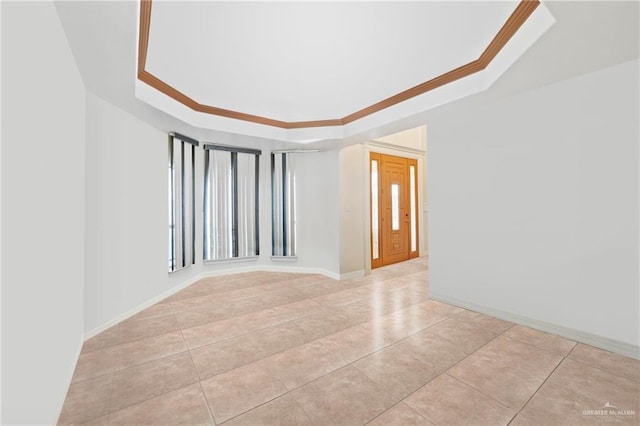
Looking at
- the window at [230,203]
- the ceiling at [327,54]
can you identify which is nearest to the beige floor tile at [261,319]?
the window at [230,203]

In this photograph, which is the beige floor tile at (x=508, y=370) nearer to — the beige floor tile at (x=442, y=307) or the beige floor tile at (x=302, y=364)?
the beige floor tile at (x=442, y=307)

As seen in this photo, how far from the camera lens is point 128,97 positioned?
2922 millimetres

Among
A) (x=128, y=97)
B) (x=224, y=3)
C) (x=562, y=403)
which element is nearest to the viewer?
(x=562, y=403)

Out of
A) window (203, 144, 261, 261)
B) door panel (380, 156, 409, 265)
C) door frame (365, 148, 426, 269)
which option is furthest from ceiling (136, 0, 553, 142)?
door panel (380, 156, 409, 265)

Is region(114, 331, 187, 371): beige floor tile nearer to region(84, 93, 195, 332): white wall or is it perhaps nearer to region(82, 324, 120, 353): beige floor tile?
region(82, 324, 120, 353): beige floor tile

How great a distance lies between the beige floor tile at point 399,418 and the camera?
5.37 ft

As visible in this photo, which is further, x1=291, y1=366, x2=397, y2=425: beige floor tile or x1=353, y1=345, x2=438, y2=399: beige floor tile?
x1=353, y1=345, x2=438, y2=399: beige floor tile

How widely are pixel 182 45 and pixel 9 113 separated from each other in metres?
1.79

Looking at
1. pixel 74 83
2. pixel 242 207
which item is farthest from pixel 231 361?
pixel 242 207

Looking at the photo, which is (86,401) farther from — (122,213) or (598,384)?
(598,384)

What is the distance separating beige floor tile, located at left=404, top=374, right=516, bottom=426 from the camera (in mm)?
1661

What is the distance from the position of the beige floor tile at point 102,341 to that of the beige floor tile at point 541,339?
4.06 metres

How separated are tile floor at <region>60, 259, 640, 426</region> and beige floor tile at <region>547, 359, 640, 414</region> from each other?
0.03 feet

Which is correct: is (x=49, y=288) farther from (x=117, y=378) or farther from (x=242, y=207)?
(x=242, y=207)
